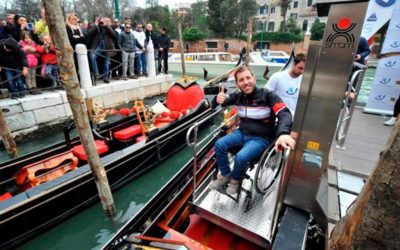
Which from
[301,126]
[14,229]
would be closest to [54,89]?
[14,229]

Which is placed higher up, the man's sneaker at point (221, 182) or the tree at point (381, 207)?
the tree at point (381, 207)

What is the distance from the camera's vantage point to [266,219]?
2.20 m

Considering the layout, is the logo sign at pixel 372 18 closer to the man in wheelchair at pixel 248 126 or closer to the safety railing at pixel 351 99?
the safety railing at pixel 351 99

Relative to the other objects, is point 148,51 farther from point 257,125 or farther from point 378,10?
point 257,125

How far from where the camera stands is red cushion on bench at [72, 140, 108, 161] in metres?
3.93

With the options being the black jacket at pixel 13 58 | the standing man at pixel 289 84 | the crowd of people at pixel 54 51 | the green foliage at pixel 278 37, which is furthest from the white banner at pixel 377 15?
the green foliage at pixel 278 37

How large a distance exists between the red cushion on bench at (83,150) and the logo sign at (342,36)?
3716 mm

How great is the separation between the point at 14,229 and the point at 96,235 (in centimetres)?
97

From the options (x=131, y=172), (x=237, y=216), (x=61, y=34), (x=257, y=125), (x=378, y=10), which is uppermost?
(x=378, y=10)

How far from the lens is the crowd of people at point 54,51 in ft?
18.9

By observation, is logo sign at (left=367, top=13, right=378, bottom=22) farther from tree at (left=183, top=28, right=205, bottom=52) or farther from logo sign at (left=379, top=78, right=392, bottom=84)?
tree at (left=183, top=28, right=205, bottom=52)

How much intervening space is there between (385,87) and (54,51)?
6630 mm

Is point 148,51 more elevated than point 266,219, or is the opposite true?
point 148,51

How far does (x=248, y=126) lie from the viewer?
2393mm
